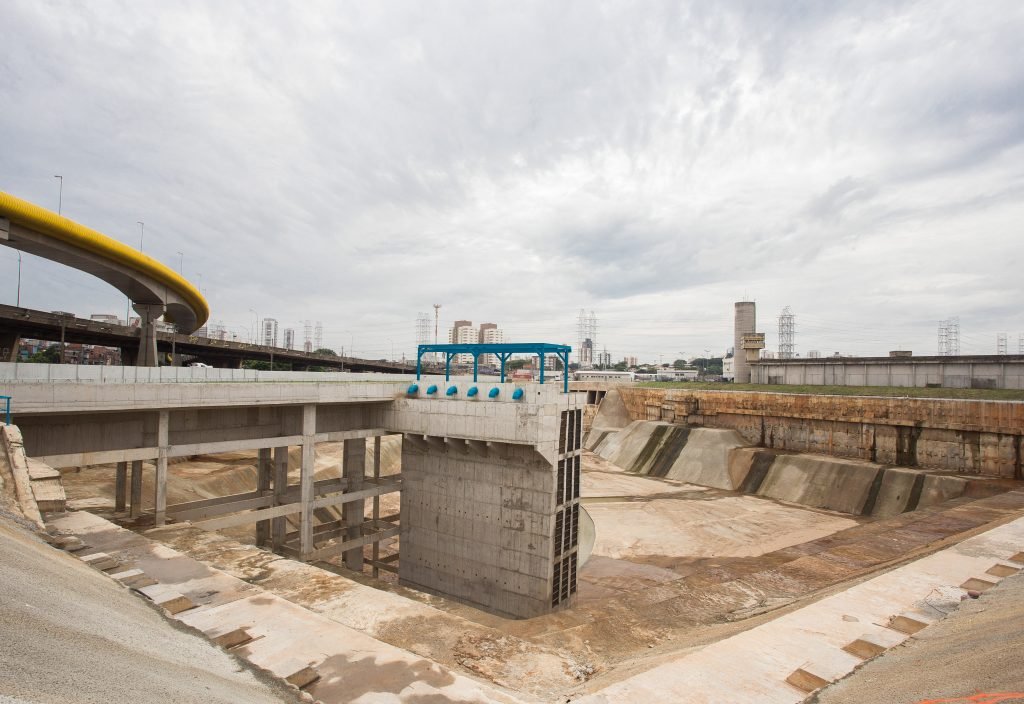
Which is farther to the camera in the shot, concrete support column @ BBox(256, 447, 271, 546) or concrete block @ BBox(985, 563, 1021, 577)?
concrete support column @ BBox(256, 447, 271, 546)

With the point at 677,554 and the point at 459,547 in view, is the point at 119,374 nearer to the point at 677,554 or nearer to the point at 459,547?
the point at 459,547

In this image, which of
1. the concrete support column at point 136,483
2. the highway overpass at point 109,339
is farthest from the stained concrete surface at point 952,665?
the highway overpass at point 109,339

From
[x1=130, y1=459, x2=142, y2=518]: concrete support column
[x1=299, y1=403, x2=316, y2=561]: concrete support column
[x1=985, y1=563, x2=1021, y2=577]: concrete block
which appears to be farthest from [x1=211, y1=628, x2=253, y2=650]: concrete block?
[x1=985, y1=563, x2=1021, y2=577]: concrete block

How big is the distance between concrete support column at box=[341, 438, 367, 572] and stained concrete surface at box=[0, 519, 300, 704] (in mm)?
19680

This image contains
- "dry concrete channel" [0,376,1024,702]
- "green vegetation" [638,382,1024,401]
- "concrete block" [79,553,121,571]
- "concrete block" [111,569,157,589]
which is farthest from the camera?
"green vegetation" [638,382,1024,401]

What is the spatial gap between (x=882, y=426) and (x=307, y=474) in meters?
51.8

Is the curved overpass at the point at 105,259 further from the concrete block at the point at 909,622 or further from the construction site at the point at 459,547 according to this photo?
the concrete block at the point at 909,622

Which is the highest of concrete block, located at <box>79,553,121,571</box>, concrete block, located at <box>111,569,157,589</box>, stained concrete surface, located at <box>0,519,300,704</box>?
stained concrete surface, located at <box>0,519,300,704</box>

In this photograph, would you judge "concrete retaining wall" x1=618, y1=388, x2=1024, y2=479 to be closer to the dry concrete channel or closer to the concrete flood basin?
the concrete flood basin

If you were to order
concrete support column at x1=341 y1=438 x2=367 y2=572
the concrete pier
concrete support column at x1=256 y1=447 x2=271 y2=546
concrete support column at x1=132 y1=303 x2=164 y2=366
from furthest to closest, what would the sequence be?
concrete support column at x1=132 y1=303 x2=164 y2=366 < concrete support column at x1=341 y1=438 x2=367 y2=572 < concrete support column at x1=256 y1=447 x2=271 y2=546 < the concrete pier

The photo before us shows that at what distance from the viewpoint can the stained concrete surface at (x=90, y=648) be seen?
186 inches

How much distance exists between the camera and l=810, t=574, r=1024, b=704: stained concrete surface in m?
7.40

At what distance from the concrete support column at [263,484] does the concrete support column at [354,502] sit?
4.37 m

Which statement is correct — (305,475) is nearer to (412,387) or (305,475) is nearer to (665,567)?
(412,387)
